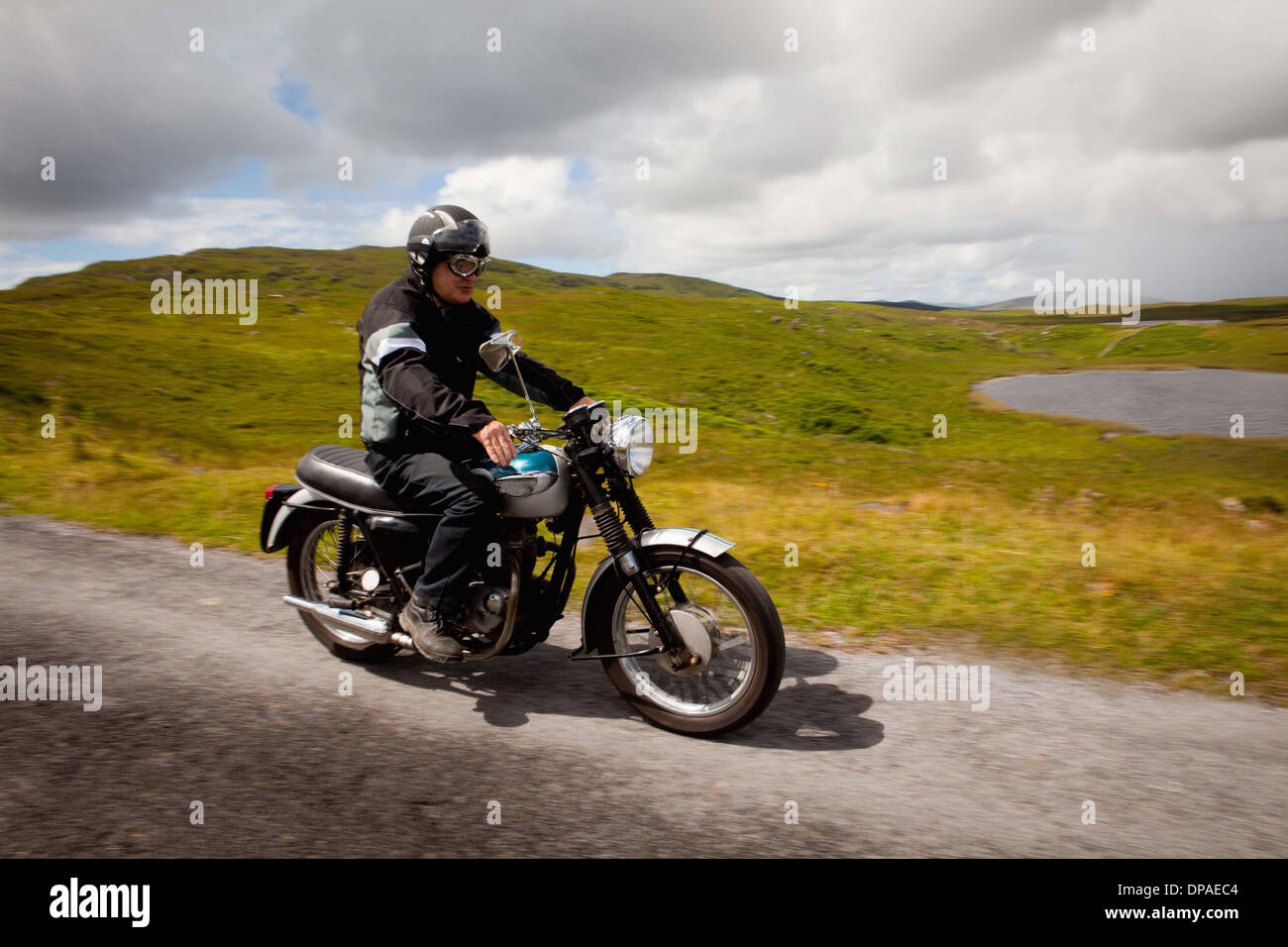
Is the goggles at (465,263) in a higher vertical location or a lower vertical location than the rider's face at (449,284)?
higher

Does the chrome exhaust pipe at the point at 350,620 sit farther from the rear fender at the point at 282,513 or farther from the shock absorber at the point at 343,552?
the rear fender at the point at 282,513

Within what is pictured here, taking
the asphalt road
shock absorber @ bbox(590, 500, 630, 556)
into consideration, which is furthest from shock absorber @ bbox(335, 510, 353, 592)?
shock absorber @ bbox(590, 500, 630, 556)

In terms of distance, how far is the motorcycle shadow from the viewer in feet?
13.8

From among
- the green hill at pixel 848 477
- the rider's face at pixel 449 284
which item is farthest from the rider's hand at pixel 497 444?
the green hill at pixel 848 477

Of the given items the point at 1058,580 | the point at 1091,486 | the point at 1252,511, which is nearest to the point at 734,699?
the point at 1058,580

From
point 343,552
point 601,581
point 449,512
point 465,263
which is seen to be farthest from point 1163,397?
point 449,512

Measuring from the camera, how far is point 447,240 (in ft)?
14.5

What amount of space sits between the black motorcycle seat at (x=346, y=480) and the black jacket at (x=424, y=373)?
11.4 inches

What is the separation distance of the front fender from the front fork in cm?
8

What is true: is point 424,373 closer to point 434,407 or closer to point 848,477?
point 434,407

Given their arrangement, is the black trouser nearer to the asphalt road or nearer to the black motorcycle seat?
the black motorcycle seat

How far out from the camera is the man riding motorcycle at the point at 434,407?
4.21 metres

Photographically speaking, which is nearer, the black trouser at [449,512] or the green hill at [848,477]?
the black trouser at [449,512]

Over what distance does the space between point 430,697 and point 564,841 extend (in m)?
1.71
